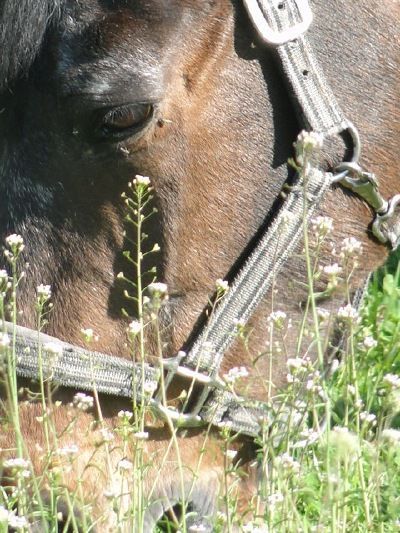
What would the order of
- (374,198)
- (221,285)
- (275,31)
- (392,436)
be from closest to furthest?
(392,436), (221,285), (275,31), (374,198)

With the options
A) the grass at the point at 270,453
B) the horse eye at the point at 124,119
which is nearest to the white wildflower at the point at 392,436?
the grass at the point at 270,453

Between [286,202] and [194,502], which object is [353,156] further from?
[194,502]

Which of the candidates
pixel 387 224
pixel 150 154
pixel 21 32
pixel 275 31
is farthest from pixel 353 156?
pixel 21 32

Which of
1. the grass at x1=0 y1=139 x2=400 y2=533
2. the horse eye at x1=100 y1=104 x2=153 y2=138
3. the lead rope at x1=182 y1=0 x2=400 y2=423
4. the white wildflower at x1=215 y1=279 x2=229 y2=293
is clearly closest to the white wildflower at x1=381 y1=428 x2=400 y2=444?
the grass at x1=0 y1=139 x2=400 y2=533

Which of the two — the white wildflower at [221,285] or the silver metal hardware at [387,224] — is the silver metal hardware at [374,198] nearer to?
the silver metal hardware at [387,224]

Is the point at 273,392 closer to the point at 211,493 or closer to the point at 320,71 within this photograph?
the point at 211,493

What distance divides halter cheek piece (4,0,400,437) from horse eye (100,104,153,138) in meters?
0.38

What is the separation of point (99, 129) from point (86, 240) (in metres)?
0.27

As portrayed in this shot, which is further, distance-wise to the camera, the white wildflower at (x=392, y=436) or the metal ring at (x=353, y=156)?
the metal ring at (x=353, y=156)

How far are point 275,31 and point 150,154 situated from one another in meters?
0.45

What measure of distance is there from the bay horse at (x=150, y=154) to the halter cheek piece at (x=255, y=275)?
0.14 feet

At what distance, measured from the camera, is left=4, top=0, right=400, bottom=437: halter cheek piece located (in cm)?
262

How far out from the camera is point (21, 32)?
254 cm

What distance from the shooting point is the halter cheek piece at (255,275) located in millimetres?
2619
